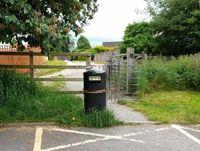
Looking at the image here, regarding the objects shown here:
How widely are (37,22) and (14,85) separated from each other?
243cm

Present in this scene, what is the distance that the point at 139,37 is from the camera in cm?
3447

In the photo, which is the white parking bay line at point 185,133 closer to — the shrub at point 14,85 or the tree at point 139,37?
the shrub at point 14,85

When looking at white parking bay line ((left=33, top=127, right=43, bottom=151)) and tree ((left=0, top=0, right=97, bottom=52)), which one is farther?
tree ((left=0, top=0, right=97, bottom=52))

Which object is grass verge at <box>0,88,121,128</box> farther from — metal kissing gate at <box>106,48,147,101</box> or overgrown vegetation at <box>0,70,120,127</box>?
metal kissing gate at <box>106,48,147,101</box>

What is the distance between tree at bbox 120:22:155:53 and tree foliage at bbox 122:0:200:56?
41cm

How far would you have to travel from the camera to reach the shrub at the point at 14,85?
1196 cm

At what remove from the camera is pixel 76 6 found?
1283 centimetres

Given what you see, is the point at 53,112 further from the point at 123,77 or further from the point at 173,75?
the point at 173,75

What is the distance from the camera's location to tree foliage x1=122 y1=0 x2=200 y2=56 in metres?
29.3

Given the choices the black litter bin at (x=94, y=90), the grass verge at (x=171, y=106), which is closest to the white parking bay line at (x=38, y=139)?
the black litter bin at (x=94, y=90)

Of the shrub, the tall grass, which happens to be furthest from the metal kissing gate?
the shrub

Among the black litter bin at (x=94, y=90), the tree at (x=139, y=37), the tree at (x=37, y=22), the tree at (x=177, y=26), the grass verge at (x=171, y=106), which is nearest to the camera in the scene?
the tree at (x=37, y=22)

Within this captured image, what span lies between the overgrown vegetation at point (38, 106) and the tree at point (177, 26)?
1786cm

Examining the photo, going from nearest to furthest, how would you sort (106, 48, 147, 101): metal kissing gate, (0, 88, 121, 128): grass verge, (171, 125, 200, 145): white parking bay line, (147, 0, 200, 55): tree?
(171, 125, 200, 145): white parking bay line < (0, 88, 121, 128): grass verge < (106, 48, 147, 101): metal kissing gate < (147, 0, 200, 55): tree
